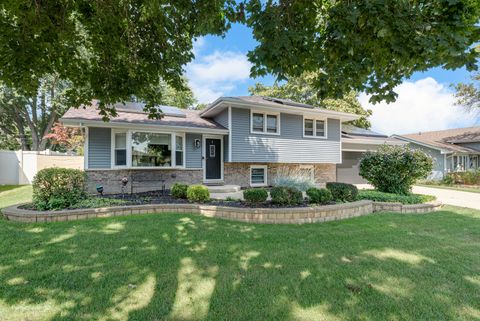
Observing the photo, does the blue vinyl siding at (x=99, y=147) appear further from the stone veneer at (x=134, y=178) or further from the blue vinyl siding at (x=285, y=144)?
the blue vinyl siding at (x=285, y=144)

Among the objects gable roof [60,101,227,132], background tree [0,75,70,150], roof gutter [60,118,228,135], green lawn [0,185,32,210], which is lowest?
green lawn [0,185,32,210]

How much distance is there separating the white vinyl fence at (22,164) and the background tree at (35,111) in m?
8.84

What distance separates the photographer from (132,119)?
10.2m

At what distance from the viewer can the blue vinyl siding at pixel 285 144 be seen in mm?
11625

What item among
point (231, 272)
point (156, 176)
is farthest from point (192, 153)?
point (231, 272)

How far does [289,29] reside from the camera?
3.57 meters

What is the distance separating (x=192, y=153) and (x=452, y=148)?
22025 mm

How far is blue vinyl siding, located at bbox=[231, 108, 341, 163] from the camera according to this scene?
38.1 feet

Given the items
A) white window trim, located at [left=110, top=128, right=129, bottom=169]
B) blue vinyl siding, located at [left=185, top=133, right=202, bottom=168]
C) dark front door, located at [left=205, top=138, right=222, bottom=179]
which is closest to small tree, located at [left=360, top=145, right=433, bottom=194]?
dark front door, located at [left=205, top=138, right=222, bottom=179]

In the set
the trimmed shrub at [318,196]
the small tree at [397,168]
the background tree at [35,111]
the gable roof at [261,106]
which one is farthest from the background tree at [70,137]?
the small tree at [397,168]

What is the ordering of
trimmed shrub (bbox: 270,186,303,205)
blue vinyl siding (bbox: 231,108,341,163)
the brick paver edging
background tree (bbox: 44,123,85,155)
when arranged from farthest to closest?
background tree (bbox: 44,123,85,155)
blue vinyl siding (bbox: 231,108,341,163)
trimmed shrub (bbox: 270,186,303,205)
the brick paver edging

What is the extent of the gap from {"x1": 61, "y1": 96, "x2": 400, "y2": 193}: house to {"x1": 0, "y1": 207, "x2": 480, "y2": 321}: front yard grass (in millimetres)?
4976

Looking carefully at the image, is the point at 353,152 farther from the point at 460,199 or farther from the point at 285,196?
the point at 285,196

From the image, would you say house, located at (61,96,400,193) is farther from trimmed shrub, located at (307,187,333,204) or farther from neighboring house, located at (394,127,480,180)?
neighboring house, located at (394,127,480,180)
